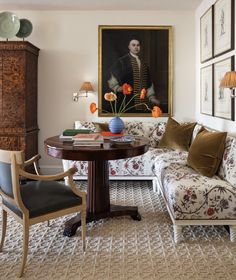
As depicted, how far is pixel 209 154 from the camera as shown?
3.01 metres

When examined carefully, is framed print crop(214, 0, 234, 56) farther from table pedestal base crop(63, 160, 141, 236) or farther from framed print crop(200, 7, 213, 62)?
table pedestal base crop(63, 160, 141, 236)

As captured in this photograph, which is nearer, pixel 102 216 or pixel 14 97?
pixel 102 216

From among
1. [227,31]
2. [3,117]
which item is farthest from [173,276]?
[3,117]

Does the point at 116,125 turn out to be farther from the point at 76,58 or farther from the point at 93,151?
the point at 76,58

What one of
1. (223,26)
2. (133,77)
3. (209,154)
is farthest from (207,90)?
(209,154)

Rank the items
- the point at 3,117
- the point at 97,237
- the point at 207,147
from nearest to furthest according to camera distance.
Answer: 1. the point at 97,237
2. the point at 207,147
3. the point at 3,117

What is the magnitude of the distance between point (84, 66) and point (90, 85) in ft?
1.21

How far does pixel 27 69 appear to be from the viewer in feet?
14.7

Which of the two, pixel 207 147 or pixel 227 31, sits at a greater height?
pixel 227 31

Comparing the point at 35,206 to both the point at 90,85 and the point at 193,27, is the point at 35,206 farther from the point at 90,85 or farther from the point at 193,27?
the point at 193,27

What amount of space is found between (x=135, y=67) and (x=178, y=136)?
1.37 meters

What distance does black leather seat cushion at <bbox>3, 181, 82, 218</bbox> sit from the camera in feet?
7.33

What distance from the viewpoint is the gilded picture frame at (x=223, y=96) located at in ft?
11.4

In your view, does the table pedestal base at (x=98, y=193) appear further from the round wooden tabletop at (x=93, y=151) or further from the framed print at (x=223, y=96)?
the framed print at (x=223, y=96)
